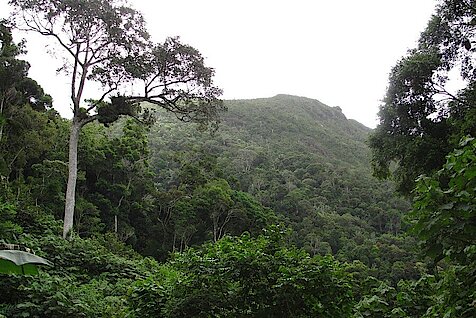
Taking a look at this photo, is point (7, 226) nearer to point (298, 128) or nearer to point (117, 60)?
point (117, 60)

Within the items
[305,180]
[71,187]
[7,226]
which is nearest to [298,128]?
[305,180]

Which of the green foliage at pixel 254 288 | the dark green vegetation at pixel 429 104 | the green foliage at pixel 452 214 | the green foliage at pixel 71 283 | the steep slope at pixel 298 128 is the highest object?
the steep slope at pixel 298 128

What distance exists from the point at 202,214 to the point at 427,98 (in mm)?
17229

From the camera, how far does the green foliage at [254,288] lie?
444 centimetres

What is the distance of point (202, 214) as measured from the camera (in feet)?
87.5

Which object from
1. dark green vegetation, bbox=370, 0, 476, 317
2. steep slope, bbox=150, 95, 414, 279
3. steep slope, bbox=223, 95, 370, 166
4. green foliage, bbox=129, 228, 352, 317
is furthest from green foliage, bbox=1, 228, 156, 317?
steep slope, bbox=223, 95, 370, 166

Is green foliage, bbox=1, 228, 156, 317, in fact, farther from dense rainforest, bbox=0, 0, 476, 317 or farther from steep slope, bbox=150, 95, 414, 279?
steep slope, bbox=150, 95, 414, 279

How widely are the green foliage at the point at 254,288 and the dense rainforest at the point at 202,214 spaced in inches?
0.5

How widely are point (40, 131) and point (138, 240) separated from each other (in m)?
10.2

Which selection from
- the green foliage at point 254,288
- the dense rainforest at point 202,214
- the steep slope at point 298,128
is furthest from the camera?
the steep slope at point 298,128

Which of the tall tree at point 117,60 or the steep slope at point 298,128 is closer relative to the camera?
the tall tree at point 117,60

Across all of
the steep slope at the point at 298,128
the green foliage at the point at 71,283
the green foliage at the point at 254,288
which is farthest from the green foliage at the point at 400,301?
the steep slope at the point at 298,128

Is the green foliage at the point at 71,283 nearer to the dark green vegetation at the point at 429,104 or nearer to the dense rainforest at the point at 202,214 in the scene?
the dense rainforest at the point at 202,214

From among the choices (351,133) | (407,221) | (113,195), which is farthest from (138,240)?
(351,133)
